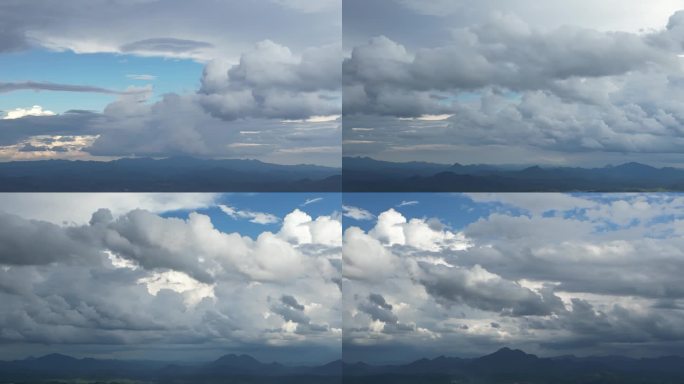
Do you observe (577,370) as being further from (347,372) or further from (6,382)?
(6,382)

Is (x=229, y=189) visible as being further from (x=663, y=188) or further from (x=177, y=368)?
(x=663, y=188)

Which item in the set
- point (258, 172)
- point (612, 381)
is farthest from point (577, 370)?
point (258, 172)

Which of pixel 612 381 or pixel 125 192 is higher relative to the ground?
pixel 125 192

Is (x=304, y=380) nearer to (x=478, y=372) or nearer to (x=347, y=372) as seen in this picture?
(x=347, y=372)

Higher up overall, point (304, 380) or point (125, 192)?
point (125, 192)

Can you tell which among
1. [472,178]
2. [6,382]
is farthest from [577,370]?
[6,382]

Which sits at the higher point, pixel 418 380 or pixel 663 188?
pixel 663 188

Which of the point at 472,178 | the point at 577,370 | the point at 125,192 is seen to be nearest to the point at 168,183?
the point at 125,192
